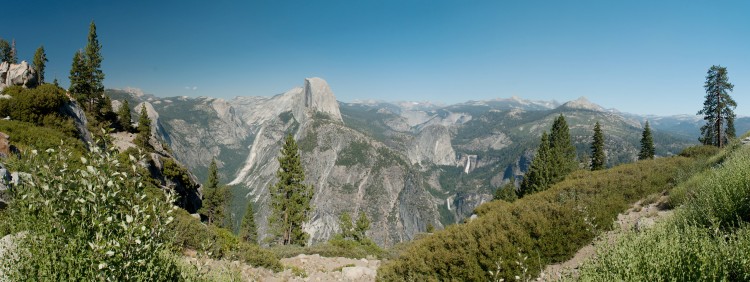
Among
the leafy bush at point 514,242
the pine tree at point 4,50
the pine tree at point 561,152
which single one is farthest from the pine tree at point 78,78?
the pine tree at point 561,152

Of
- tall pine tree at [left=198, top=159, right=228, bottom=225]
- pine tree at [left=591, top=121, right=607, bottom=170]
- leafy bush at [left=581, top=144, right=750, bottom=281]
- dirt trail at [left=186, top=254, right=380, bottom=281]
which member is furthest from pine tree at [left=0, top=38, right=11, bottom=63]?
pine tree at [left=591, top=121, right=607, bottom=170]

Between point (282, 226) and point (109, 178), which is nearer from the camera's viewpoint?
point (109, 178)

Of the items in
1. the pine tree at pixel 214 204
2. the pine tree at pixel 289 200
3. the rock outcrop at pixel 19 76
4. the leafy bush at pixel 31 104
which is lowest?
the pine tree at pixel 214 204

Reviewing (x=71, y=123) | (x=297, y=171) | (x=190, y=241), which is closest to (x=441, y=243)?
(x=190, y=241)

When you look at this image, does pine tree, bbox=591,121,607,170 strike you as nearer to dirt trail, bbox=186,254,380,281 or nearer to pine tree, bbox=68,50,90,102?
dirt trail, bbox=186,254,380,281

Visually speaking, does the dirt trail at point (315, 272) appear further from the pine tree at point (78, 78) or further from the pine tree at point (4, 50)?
the pine tree at point (4, 50)

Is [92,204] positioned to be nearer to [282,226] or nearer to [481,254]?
[481,254]

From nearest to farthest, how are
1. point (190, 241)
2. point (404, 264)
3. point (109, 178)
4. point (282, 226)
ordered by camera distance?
point (109, 178)
point (404, 264)
point (190, 241)
point (282, 226)
